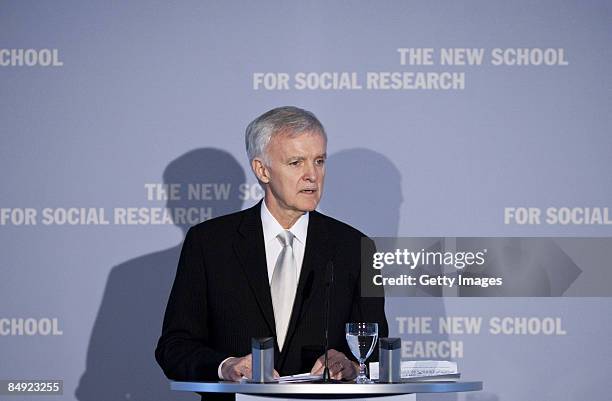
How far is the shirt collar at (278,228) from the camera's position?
11.8 ft

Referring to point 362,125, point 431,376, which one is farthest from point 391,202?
point 431,376

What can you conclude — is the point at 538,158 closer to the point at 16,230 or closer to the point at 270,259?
the point at 270,259

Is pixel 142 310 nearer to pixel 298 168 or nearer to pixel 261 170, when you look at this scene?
pixel 261 170

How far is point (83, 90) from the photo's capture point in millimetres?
4785

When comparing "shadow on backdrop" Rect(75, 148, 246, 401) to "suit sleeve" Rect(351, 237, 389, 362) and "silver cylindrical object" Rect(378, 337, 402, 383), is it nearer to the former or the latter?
"suit sleeve" Rect(351, 237, 389, 362)

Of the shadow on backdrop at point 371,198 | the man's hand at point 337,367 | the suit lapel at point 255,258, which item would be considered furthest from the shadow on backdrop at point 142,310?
the man's hand at point 337,367

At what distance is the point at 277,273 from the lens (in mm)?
3531

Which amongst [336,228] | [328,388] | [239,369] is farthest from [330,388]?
[336,228]

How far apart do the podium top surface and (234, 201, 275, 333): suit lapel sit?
79 centimetres

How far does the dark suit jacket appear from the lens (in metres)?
3.40

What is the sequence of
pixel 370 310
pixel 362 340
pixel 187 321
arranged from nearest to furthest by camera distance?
1. pixel 362 340
2. pixel 187 321
3. pixel 370 310

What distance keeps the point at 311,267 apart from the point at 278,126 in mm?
515

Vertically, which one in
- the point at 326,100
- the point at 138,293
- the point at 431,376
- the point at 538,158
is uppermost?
the point at 326,100

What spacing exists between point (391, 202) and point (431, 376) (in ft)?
6.58
